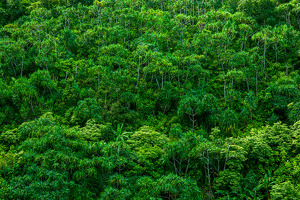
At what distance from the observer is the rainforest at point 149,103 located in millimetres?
15336

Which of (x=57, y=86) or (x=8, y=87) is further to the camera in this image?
(x=57, y=86)

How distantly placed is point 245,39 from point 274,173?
15948 millimetres

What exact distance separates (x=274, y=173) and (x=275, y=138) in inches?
94.3

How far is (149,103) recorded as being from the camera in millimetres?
24344

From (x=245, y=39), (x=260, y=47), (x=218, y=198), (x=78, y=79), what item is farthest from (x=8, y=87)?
(x=260, y=47)

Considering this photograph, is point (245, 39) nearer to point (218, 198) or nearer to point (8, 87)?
point (218, 198)

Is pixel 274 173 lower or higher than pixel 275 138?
lower

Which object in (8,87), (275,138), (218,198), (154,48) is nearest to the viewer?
(218,198)

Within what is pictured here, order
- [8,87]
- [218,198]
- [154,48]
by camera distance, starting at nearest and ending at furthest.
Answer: [218,198] < [8,87] < [154,48]

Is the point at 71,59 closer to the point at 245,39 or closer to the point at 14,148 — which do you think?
the point at 14,148

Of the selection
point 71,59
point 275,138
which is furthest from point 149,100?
point 275,138

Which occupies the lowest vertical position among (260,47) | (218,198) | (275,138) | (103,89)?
(218,198)

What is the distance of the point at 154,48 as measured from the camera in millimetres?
26219

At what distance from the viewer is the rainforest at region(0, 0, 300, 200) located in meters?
15.3
